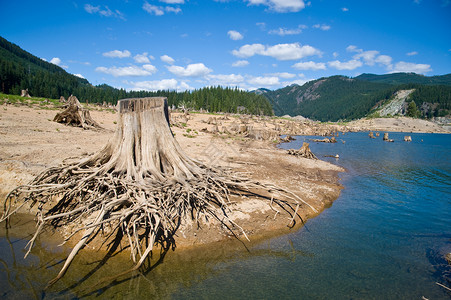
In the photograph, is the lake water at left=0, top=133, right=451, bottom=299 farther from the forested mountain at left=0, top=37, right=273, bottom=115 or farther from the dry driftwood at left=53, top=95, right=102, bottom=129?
the forested mountain at left=0, top=37, right=273, bottom=115

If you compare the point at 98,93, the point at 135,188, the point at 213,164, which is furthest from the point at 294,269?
the point at 98,93

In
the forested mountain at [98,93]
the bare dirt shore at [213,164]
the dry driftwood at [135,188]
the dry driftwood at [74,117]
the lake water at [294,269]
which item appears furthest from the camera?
the forested mountain at [98,93]

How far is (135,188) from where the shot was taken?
5941 millimetres

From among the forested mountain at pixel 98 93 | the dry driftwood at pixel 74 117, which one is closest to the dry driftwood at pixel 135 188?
the dry driftwood at pixel 74 117

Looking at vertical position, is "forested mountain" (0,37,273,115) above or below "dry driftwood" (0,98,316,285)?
above

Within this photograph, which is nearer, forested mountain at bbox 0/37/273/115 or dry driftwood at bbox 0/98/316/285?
dry driftwood at bbox 0/98/316/285

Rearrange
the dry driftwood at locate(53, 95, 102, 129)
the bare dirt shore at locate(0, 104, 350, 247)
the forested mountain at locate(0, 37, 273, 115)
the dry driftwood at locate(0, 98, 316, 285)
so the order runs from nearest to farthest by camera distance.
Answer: the dry driftwood at locate(0, 98, 316, 285)
the bare dirt shore at locate(0, 104, 350, 247)
the dry driftwood at locate(53, 95, 102, 129)
the forested mountain at locate(0, 37, 273, 115)

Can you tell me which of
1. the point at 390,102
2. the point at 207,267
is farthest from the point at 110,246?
the point at 390,102

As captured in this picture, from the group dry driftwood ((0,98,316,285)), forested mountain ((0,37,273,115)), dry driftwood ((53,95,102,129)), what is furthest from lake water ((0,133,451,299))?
forested mountain ((0,37,273,115))

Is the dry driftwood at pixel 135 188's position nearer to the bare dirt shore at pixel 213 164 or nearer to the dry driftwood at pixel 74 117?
the bare dirt shore at pixel 213 164

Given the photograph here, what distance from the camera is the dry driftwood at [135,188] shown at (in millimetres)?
5734

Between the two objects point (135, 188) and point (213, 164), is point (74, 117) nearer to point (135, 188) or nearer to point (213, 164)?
point (213, 164)

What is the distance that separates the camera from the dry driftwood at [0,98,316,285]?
18.8 feet

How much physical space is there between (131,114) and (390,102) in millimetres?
189762
